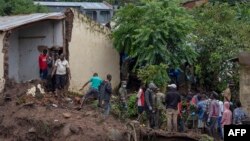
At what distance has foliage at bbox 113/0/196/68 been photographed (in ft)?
61.4

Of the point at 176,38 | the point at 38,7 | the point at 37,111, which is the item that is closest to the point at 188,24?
the point at 176,38

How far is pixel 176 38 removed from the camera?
1922 cm

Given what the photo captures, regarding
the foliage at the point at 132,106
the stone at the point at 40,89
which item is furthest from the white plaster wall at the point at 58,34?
the foliage at the point at 132,106

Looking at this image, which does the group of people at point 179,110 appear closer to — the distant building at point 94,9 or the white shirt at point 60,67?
the white shirt at point 60,67

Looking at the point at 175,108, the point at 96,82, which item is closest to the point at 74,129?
the point at 96,82

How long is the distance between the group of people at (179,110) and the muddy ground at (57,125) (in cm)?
104

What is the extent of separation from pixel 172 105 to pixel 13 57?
6.09 metres

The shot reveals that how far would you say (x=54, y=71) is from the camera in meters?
16.7

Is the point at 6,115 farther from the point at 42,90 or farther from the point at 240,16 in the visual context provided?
the point at 240,16

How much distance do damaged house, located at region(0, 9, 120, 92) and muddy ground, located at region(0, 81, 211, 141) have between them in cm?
304

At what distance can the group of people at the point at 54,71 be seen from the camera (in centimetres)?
1675

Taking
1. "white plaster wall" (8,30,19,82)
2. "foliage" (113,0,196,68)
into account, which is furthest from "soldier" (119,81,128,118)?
"white plaster wall" (8,30,19,82)

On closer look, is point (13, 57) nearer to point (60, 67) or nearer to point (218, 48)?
point (60, 67)

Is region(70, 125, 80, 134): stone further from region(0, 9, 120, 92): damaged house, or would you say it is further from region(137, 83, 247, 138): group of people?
region(0, 9, 120, 92): damaged house
